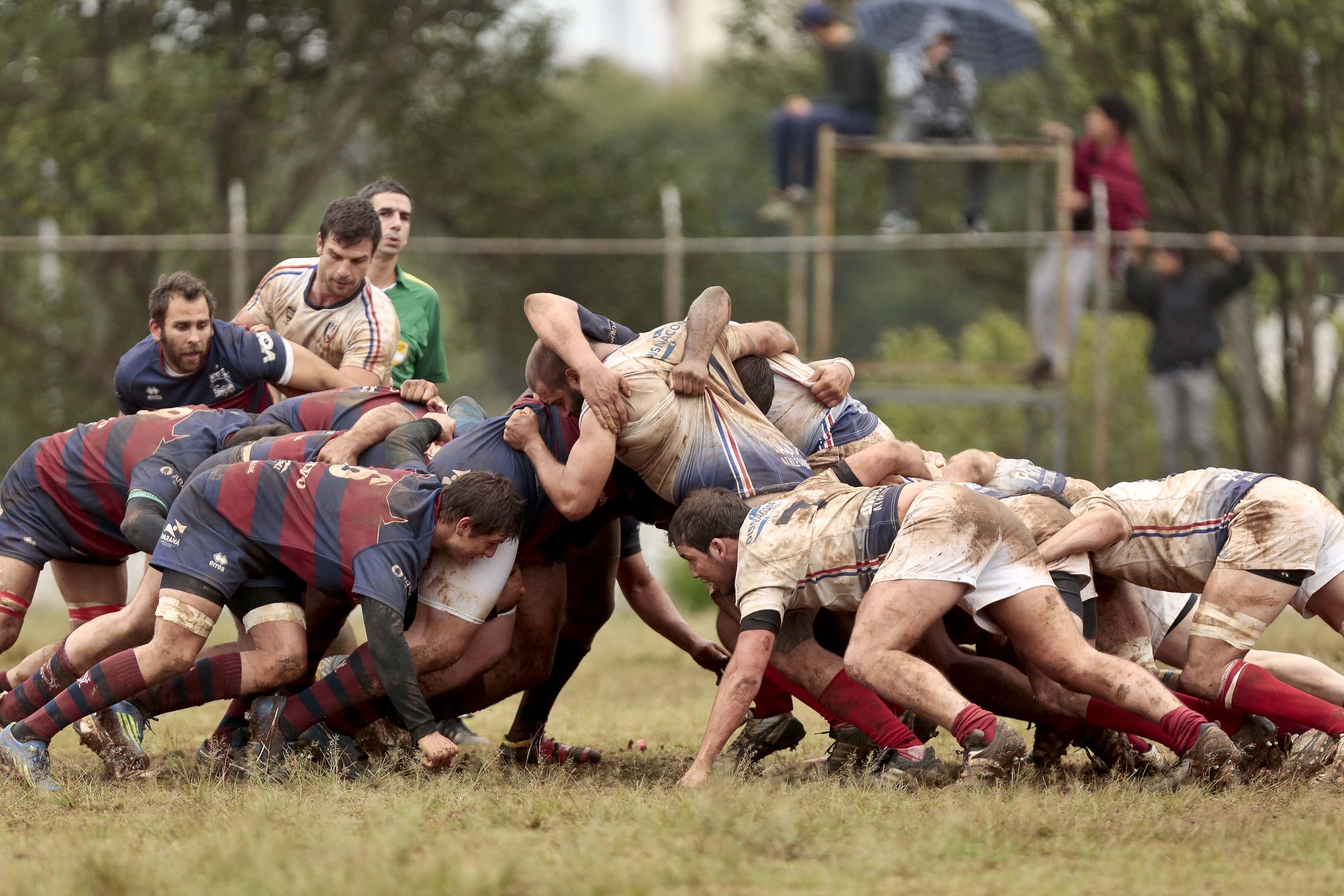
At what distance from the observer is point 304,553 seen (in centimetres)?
583

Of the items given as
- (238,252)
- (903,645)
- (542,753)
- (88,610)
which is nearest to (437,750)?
(542,753)

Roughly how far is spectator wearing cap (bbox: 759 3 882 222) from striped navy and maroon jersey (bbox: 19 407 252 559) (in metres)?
6.67

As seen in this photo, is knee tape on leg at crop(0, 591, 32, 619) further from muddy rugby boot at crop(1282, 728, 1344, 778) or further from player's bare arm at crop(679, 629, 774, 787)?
muddy rugby boot at crop(1282, 728, 1344, 778)

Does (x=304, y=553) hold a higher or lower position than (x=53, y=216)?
lower

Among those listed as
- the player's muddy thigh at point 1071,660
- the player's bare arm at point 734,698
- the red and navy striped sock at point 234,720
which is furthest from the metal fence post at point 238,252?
the player's muddy thigh at point 1071,660

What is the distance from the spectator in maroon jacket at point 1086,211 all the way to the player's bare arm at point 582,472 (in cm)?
629

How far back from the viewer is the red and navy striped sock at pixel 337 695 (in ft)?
19.3

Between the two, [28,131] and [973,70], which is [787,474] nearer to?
[973,70]

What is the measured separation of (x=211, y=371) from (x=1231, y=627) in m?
4.26

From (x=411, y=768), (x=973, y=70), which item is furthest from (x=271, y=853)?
(x=973, y=70)

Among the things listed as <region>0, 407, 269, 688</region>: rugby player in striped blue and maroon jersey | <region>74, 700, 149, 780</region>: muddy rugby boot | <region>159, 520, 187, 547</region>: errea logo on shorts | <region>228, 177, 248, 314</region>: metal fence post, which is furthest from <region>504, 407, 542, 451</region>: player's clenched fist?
<region>228, 177, 248, 314</region>: metal fence post

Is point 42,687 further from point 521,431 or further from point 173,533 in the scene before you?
point 521,431

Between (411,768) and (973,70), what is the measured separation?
30.6 feet

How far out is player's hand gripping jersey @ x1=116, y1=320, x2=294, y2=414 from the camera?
7.01 metres
